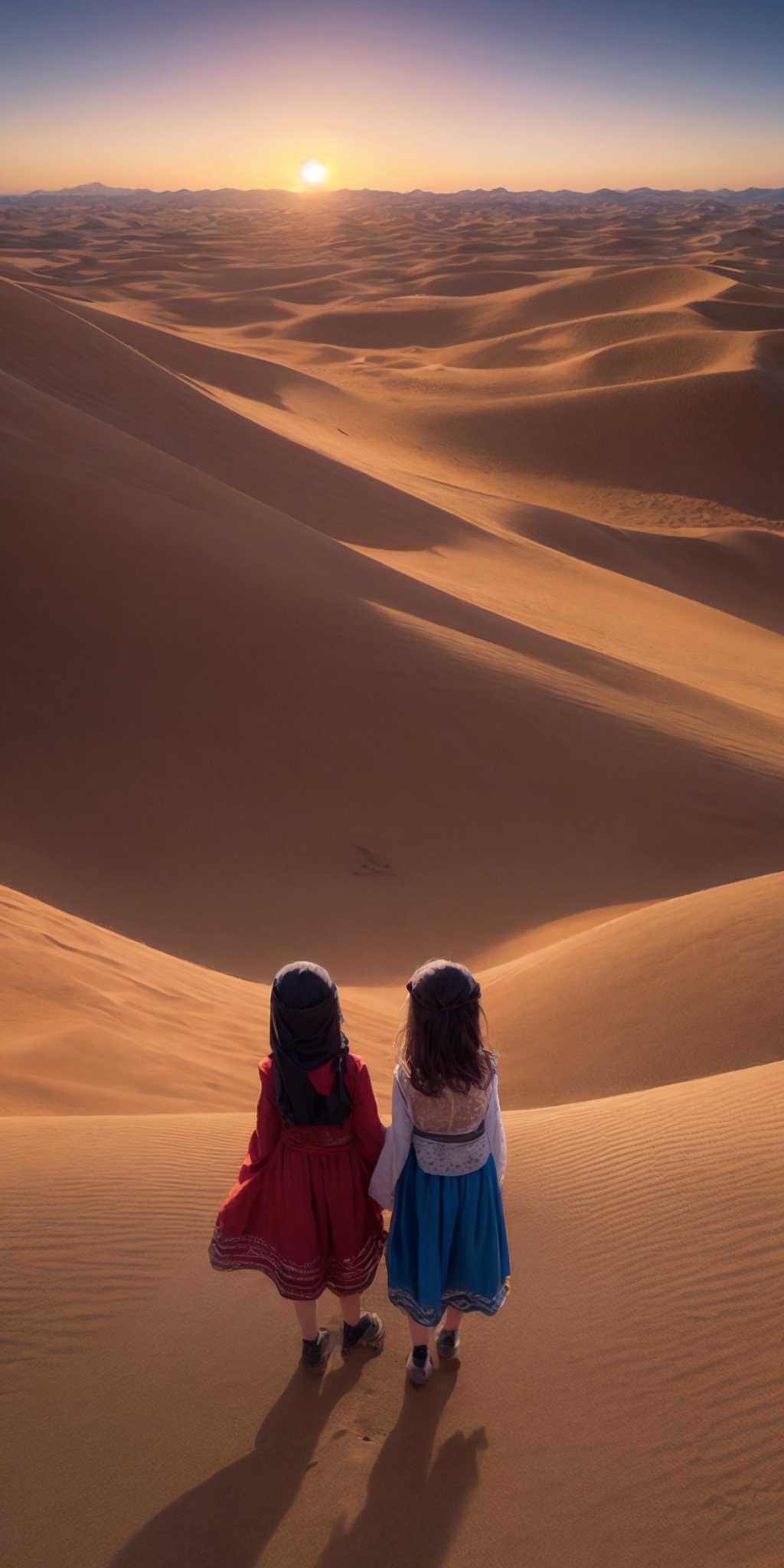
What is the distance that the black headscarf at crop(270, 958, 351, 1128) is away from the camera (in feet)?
8.60

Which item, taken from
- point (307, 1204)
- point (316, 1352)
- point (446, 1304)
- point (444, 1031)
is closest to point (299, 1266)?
point (307, 1204)

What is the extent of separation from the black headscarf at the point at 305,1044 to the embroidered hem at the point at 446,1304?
0.53 metres

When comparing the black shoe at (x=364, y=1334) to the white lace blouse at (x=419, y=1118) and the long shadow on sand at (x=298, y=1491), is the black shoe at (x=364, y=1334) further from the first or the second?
the white lace blouse at (x=419, y=1118)

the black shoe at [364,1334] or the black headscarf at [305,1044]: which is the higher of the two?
the black headscarf at [305,1044]

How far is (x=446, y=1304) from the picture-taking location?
289 centimetres

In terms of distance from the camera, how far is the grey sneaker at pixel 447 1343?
3.00 metres

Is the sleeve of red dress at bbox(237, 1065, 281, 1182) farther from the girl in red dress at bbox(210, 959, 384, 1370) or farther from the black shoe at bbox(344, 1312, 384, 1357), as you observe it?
the black shoe at bbox(344, 1312, 384, 1357)

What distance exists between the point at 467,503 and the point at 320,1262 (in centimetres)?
2198

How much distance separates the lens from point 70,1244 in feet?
11.0

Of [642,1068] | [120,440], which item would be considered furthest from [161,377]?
[642,1068]

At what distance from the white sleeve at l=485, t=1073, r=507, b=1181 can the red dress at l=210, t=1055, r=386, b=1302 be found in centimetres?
30

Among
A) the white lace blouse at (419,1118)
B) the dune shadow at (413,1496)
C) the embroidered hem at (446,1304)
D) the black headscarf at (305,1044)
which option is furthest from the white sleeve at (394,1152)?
the dune shadow at (413,1496)

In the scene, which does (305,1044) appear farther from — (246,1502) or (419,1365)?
(246,1502)

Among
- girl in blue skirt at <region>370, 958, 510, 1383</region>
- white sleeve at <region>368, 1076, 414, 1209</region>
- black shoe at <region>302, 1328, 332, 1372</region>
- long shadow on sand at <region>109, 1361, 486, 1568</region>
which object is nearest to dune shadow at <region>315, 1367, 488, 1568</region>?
long shadow on sand at <region>109, 1361, 486, 1568</region>
